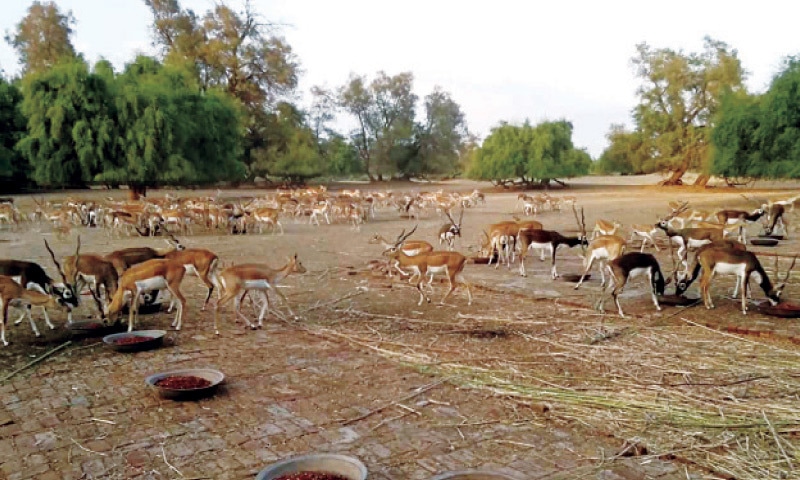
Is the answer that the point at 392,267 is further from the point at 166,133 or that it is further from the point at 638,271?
the point at 166,133

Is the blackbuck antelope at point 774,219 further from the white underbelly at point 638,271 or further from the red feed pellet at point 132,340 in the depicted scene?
the red feed pellet at point 132,340

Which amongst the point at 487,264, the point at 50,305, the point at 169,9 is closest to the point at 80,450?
the point at 50,305

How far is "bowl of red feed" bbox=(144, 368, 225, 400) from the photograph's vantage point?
698 centimetres

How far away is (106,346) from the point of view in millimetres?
9375

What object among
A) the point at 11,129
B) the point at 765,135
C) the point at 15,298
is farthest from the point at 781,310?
the point at 11,129

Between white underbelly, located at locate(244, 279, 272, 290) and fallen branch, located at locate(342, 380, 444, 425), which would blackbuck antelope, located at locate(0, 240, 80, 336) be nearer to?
white underbelly, located at locate(244, 279, 272, 290)

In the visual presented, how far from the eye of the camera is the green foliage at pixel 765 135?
37.7m

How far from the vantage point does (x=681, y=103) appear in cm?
6147

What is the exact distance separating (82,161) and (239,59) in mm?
30329

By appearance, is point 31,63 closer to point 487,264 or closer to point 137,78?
point 137,78

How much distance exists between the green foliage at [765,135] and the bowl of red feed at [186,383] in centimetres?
3721

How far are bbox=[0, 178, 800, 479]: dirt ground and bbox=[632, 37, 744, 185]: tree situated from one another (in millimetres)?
52057

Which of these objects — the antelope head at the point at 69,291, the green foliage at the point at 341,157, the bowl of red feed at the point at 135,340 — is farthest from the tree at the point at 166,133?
the green foliage at the point at 341,157

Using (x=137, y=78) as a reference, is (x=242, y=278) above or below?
below
